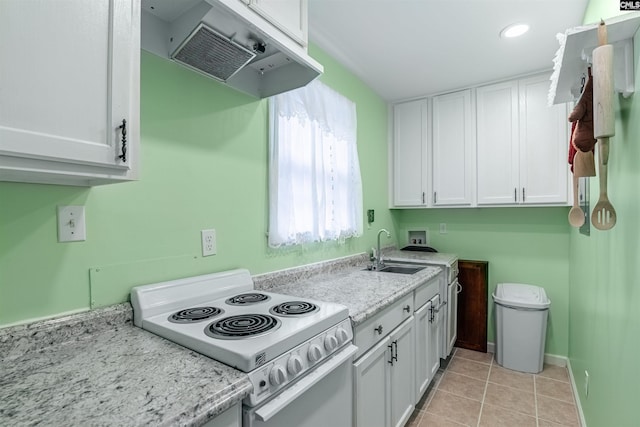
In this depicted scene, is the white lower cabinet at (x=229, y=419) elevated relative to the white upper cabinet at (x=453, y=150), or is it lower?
lower

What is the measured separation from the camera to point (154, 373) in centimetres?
79

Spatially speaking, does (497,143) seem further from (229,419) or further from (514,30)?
(229,419)

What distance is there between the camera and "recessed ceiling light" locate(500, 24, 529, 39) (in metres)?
2.01

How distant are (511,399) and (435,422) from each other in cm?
68

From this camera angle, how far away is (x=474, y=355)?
2838 millimetres

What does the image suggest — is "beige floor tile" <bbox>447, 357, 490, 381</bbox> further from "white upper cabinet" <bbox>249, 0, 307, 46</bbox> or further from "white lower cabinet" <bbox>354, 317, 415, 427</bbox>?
"white upper cabinet" <bbox>249, 0, 307, 46</bbox>

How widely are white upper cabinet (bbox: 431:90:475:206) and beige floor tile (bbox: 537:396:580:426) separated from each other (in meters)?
1.66

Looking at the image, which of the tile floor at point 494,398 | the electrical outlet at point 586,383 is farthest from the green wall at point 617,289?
the tile floor at point 494,398

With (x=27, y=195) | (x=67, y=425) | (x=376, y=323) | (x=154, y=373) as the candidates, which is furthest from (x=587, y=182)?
(x=27, y=195)

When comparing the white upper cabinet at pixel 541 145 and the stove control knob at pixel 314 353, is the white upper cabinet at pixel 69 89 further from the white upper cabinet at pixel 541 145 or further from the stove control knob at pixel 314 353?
the white upper cabinet at pixel 541 145

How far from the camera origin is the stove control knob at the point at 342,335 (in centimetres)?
117

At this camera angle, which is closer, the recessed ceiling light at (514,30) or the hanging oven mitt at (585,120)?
the hanging oven mitt at (585,120)

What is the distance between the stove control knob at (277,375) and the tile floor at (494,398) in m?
1.48

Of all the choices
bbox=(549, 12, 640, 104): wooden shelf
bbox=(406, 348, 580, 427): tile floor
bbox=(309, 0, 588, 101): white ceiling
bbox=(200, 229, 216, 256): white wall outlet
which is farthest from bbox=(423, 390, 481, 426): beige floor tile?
bbox=(309, 0, 588, 101): white ceiling
